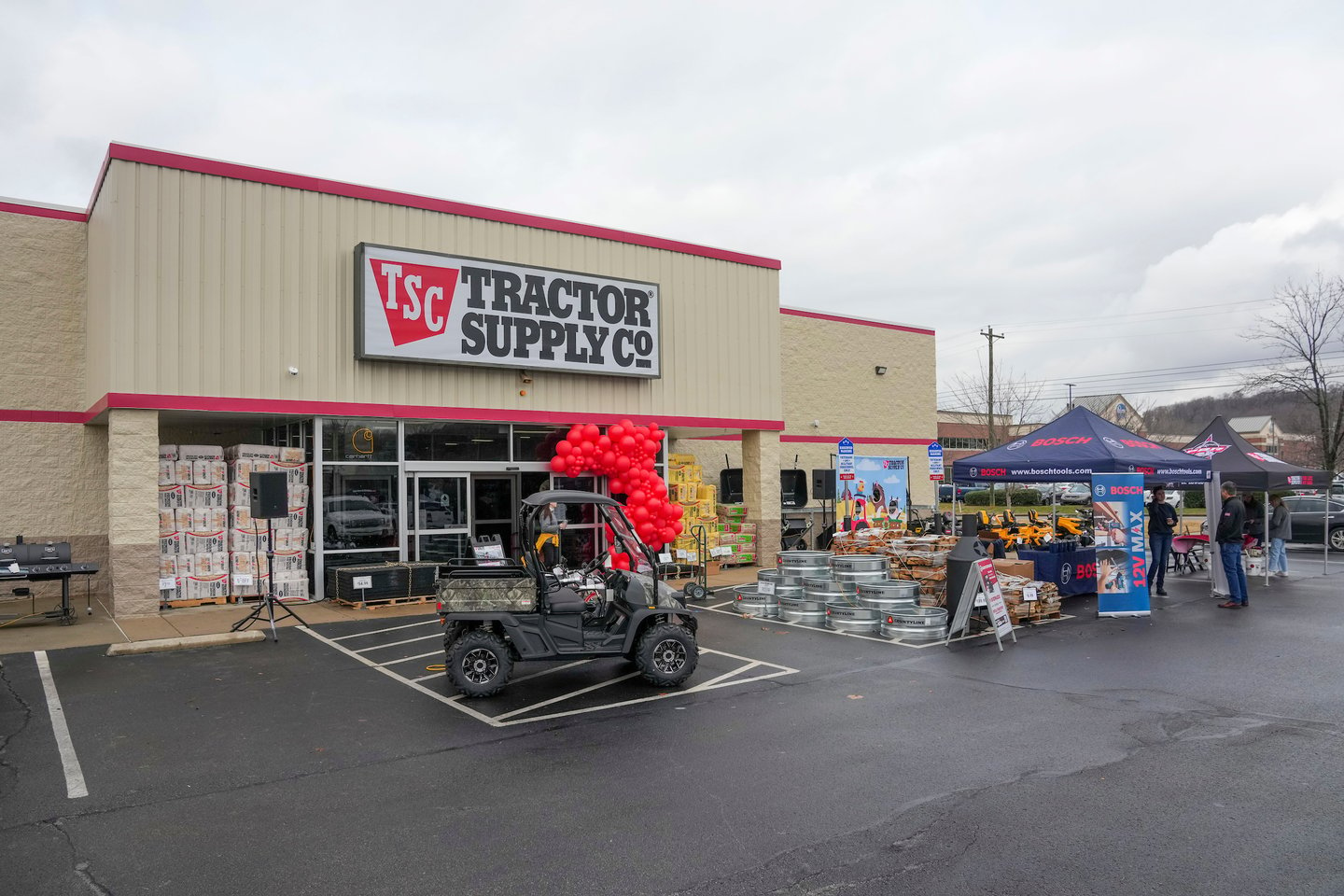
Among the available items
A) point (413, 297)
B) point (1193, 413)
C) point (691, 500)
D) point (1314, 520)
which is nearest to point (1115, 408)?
point (1193, 413)

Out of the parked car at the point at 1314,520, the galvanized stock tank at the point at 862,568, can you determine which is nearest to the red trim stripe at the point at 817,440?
the galvanized stock tank at the point at 862,568

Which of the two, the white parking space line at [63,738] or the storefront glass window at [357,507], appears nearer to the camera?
the white parking space line at [63,738]

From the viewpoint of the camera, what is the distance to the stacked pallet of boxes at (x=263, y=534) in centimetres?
1419

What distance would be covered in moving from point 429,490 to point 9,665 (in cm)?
686

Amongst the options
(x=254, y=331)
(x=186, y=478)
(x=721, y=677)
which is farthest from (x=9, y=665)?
(x=721, y=677)

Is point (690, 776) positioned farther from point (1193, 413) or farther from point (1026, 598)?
point (1193, 413)

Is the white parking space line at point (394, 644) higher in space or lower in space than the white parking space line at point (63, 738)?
lower

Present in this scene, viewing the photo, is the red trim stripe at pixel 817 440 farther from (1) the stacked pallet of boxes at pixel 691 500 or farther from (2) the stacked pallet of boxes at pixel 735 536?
(2) the stacked pallet of boxes at pixel 735 536

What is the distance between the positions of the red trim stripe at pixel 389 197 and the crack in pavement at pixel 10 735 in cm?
763

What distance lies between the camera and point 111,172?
42.0ft

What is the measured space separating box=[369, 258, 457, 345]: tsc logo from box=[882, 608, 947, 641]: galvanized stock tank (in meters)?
9.08

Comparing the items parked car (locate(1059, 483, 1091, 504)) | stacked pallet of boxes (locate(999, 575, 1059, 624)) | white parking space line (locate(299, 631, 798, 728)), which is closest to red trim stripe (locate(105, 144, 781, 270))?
white parking space line (locate(299, 631, 798, 728))

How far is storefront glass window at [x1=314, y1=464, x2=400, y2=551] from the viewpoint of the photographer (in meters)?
→ 14.7

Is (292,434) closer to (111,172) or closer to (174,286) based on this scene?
(174,286)
